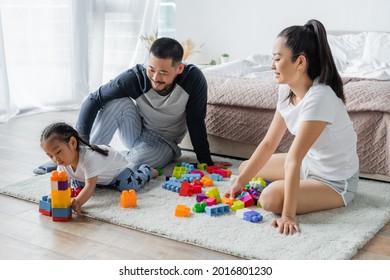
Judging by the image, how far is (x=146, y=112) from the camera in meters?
2.54

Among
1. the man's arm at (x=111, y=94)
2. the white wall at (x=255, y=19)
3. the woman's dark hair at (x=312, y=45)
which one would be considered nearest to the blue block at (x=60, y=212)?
the man's arm at (x=111, y=94)

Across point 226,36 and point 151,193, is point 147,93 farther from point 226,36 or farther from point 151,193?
point 226,36

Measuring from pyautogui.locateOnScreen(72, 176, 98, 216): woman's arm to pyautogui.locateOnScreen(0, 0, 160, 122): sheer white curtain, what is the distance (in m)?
1.96

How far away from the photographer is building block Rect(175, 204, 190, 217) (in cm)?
190

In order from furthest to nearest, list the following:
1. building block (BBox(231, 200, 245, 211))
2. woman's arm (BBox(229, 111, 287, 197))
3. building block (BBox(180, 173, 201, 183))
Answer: building block (BBox(180, 173, 201, 183)) < woman's arm (BBox(229, 111, 287, 197)) < building block (BBox(231, 200, 245, 211))

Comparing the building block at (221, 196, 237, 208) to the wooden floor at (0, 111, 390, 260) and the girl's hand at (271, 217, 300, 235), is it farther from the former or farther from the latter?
the wooden floor at (0, 111, 390, 260)

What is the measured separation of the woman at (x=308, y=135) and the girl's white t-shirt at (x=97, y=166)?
1.62 feet

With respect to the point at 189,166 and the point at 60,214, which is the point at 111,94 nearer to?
the point at 189,166

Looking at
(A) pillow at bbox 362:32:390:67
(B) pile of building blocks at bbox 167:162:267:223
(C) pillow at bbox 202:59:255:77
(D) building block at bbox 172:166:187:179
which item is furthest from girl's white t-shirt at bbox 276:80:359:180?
(A) pillow at bbox 362:32:390:67

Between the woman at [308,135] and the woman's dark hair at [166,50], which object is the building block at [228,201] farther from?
the woman's dark hair at [166,50]

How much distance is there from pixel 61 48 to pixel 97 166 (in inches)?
95.1

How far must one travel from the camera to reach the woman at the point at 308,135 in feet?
5.92

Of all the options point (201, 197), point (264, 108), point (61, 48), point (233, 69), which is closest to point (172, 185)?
point (201, 197)

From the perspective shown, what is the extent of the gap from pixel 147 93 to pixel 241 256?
44.3 inches
